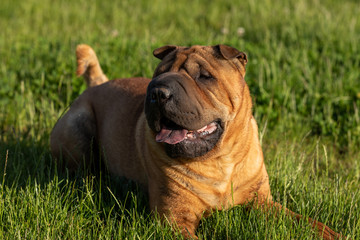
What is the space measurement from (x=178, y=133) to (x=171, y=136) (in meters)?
0.05

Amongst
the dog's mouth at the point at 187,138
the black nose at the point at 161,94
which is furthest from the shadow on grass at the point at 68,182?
the black nose at the point at 161,94

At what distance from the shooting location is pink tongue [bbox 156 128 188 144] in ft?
10.6

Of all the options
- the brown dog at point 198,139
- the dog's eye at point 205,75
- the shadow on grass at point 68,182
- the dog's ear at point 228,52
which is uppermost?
the dog's ear at point 228,52

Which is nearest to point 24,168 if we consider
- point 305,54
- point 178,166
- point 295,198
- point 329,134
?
point 178,166

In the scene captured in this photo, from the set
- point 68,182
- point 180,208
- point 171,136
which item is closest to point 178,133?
point 171,136

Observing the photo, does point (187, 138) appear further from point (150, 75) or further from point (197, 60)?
point (150, 75)

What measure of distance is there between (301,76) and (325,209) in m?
2.54

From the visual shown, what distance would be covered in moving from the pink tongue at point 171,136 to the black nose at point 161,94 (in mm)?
292

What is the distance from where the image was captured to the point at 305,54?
6.12 meters

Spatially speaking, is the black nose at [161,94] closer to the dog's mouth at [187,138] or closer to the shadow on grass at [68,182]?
the dog's mouth at [187,138]

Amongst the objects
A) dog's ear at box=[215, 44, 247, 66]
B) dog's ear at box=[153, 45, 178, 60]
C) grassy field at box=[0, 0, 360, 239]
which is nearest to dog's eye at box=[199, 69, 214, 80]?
dog's ear at box=[215, 44, 247, 66]

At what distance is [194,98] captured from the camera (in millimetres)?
3092

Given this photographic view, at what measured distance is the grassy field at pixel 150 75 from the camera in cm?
331

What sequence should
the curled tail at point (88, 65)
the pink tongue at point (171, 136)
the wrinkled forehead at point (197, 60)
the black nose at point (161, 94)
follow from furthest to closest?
1. the curled tail at point (88, 65)
2. the wrinkled forehead at point (197, 60)
3. the pink tongue at point (171, 136)
4. the black nose at point (161, 94)
